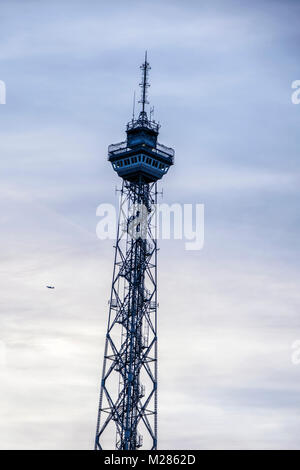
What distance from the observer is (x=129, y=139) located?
126750mm

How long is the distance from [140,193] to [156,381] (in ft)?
91.5

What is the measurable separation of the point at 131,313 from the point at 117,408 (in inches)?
532

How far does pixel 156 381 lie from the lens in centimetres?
11656
